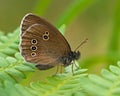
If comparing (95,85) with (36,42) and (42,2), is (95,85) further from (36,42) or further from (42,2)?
(42,2)

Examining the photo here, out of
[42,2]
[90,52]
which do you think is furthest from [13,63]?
[90,52]

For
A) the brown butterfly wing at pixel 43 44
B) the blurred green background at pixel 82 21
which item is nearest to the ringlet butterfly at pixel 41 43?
the brown butterfly wing at pixel 43 44

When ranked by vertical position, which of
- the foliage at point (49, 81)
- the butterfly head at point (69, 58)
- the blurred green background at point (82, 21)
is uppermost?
the blurred green background at point (82, 21)

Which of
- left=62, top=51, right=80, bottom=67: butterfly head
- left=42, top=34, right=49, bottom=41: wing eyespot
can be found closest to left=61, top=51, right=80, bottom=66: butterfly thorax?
left=62, top=51, right=80, bottom=67: butterfly head

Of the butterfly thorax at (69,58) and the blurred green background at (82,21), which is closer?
the butterfly thorax at (69,58)

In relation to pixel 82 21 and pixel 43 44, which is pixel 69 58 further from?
pixel 82 21

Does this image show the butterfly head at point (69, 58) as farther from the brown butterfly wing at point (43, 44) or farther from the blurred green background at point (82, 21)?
the blurred green background at point (82, 21)

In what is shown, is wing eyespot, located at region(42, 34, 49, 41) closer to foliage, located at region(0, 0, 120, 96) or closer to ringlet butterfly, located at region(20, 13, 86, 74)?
ringlet butterfly, located at region(20, 13, 86, 74)

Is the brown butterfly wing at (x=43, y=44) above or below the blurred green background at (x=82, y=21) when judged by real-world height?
below

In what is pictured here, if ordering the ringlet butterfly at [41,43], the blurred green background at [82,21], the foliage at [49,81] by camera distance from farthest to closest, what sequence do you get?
the blurred green background at [82,21]
the ringlet butterfly at [41,43]
the foliage at [49,81]
